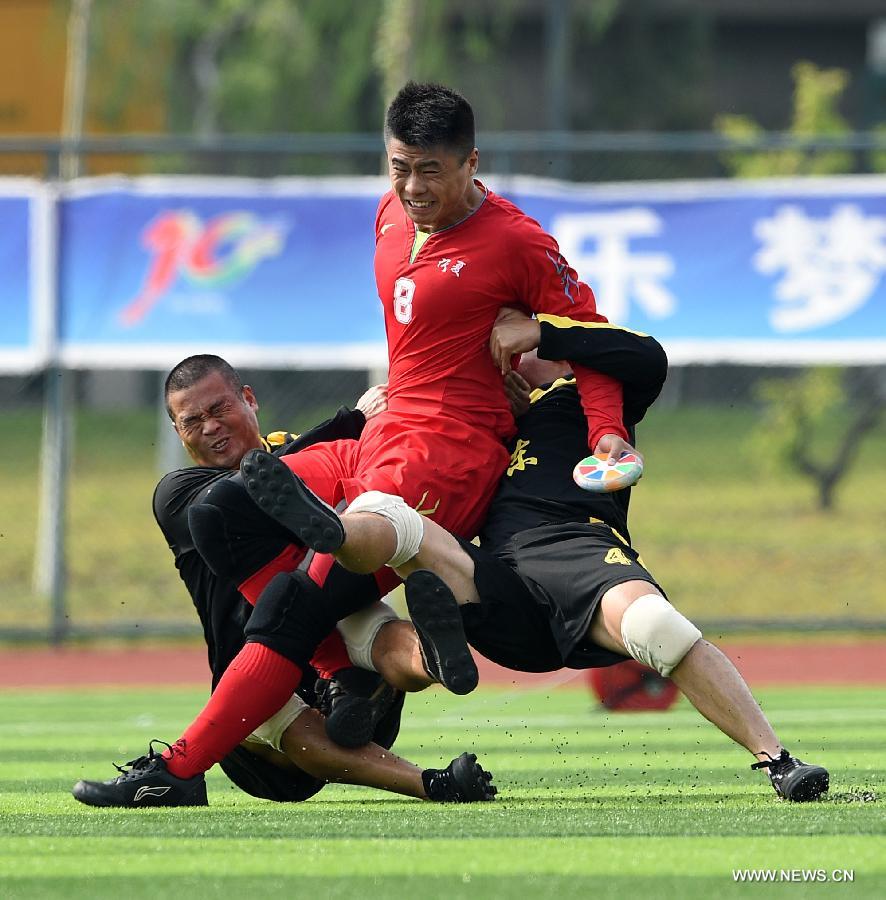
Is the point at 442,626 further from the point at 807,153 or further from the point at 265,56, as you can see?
the point at 265,56

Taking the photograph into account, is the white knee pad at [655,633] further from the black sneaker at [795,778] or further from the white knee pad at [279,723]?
the white knee pad at [279,723]

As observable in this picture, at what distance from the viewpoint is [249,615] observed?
6.00 meters

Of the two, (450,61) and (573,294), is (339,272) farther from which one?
(450,61)

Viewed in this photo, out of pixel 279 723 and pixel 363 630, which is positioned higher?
pixel 363 630

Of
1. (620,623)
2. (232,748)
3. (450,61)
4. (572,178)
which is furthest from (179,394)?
(450,61)

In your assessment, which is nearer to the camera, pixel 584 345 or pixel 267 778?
pixel 584 345

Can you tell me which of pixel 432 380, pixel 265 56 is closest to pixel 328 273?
pixel 432 380

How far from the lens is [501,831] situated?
15.9 feet

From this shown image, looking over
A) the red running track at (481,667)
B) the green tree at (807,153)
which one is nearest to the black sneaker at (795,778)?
the red running track at (481,667)

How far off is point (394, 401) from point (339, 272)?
647 centimetres

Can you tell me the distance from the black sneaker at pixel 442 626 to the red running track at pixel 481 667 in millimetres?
5874

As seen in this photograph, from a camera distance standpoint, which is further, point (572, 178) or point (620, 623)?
point (572, 178)

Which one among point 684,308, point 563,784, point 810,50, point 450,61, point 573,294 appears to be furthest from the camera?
point 810,50

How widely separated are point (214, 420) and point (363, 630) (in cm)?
84
